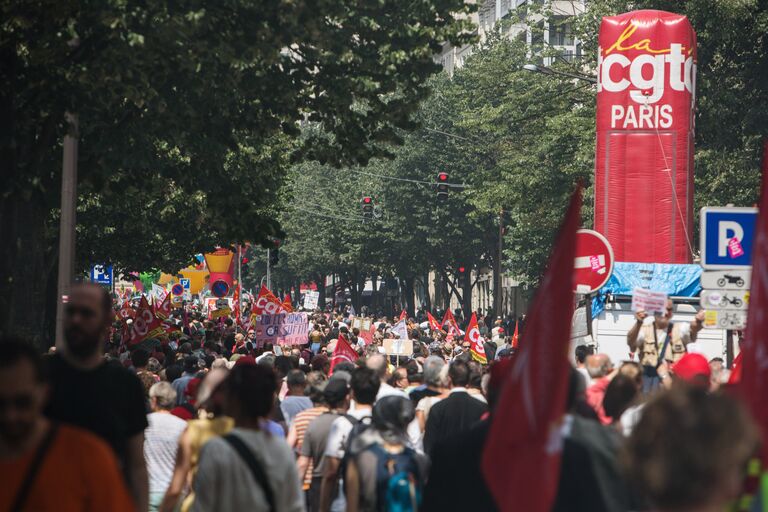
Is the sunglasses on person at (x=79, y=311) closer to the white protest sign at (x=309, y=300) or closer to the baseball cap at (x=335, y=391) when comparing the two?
A: the baseball cap at (x=335, y=391)

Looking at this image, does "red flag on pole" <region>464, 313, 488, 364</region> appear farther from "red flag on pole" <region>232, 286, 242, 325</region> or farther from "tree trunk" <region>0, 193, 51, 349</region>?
"red flag on pole" <region>232, 286, 242, 325</region>

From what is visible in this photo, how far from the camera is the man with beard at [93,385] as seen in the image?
5.71m

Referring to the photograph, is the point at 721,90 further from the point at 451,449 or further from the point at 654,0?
the point at 451,449

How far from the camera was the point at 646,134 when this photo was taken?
30.4 m

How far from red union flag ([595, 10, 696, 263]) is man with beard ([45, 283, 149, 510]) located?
25.1 metres

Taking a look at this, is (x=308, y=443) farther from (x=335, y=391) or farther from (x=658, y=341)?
(x=658, y=341)

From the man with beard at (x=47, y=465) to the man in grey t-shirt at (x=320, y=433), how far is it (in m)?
5.42

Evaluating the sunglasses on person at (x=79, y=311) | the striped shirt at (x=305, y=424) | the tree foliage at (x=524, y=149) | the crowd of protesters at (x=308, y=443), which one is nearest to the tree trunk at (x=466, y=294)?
the tree foliage at (x=524, y=149)

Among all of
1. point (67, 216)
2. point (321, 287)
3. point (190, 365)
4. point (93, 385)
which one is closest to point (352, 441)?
point (93, 385)

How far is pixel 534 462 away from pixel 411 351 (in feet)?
79.0

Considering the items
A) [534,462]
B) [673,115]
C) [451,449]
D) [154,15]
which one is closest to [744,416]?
[534,462]

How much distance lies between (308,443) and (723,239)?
4.86 meters

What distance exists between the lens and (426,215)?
6875 centimetres

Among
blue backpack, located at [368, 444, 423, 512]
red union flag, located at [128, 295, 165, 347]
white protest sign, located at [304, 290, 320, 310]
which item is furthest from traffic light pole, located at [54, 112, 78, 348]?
white protest sign, located at [304, 290, 320, 310]
